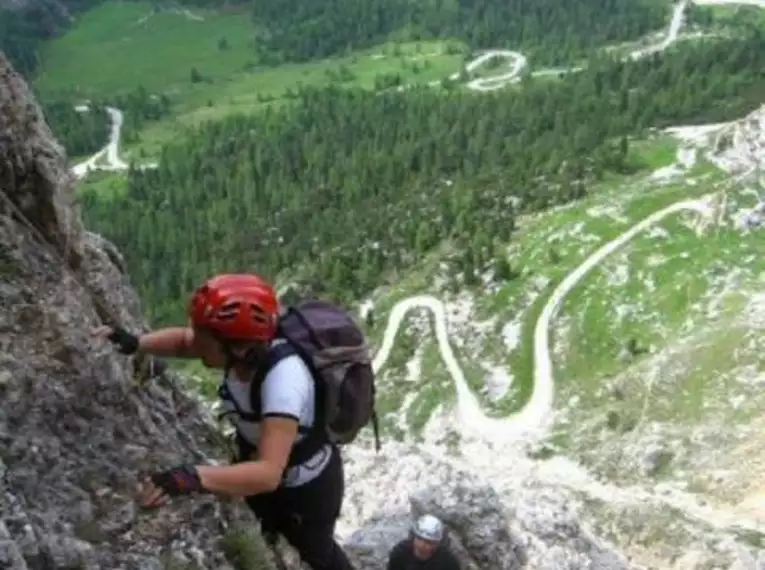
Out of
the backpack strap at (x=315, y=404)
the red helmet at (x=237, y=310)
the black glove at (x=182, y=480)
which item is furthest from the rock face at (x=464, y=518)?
the red helmet at (x=237, y=310)

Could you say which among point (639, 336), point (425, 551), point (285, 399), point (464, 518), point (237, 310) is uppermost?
point (237, 310)

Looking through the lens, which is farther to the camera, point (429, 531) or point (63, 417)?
point (429, 531)

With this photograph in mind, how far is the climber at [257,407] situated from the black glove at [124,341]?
0.07 ft

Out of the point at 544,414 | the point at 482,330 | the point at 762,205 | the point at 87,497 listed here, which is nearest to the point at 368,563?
the point at 87,497

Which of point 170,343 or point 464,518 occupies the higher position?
point 170,343

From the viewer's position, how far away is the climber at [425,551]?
22.9 metres

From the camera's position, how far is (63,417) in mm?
14328

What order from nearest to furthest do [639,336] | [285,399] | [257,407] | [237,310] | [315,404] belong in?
1. [285,399]
2. [237,310]
3. [257,407]
4. [315,404]
5. [639,336]

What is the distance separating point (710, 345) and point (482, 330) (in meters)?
28.8

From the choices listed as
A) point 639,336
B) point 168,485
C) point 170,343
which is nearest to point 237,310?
point 168,485

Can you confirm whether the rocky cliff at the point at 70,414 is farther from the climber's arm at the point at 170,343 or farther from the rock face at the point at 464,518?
the rock face at the point at 464,518

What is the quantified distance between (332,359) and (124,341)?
3.62 meters

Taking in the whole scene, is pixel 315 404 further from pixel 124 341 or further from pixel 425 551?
pixel 425 551

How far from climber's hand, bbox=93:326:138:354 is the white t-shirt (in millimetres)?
1820
